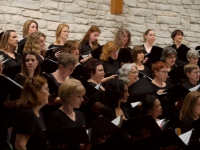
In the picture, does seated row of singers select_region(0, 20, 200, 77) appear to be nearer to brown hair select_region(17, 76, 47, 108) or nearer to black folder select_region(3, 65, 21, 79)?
black folder select_region(3, 65, 21, 79)

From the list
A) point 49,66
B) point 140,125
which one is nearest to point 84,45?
point 49,66

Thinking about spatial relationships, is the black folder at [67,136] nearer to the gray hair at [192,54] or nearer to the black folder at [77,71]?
the black folder at [77,71]

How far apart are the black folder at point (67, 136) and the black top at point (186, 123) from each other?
4.88 feet

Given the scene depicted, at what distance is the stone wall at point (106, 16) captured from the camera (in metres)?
7.60

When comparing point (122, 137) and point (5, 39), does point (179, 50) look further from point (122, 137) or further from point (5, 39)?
point (122, 137)

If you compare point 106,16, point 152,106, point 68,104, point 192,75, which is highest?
point 106,16

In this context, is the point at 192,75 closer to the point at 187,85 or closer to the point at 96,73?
the point at 187,85

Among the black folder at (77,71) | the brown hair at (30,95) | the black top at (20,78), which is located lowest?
the black folder at (77,71)

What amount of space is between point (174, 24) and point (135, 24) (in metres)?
0.76

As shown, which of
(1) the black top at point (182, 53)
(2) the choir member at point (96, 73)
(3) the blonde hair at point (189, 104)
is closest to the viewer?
(3) the blonde hair at point (189, 104)

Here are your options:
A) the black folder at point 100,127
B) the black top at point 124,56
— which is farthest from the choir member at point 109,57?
the black folder at point 100,127

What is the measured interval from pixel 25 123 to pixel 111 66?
272 cm

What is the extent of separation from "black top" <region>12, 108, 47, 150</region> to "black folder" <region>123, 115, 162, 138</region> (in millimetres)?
874

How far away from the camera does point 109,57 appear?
20.3 ft
